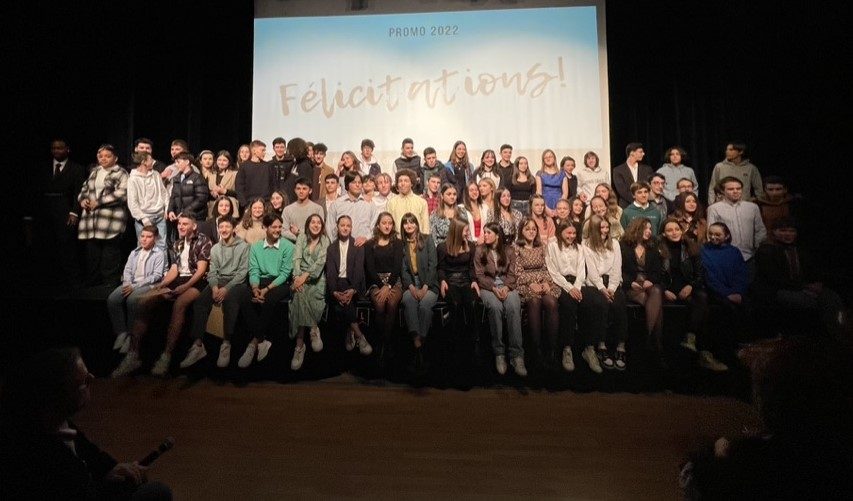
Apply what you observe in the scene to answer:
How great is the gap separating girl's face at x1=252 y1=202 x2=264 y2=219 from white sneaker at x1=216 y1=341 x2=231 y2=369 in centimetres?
108

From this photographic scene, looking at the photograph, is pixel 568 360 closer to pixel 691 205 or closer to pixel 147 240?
pixel 691 205

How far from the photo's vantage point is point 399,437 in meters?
2.52

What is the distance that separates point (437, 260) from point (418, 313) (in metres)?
0.51

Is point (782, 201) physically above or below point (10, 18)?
below

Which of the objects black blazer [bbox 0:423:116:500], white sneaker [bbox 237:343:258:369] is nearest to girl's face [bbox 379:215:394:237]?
white sneaker [bbox 237:343:258:369]

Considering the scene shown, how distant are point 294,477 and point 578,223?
9.91ft

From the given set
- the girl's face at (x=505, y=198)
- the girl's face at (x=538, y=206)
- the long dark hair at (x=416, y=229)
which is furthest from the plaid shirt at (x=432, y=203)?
the girl's face at (x=538, y=206)

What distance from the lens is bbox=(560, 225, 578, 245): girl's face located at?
379cm

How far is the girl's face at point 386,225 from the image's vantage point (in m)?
3.85

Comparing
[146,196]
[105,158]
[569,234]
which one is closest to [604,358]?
[569,234]

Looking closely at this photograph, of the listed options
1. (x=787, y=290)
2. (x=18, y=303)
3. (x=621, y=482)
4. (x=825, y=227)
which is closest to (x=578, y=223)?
(x=787, y=290)

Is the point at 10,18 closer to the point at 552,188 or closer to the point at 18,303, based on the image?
the point at 18,303

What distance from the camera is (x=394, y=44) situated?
519cm

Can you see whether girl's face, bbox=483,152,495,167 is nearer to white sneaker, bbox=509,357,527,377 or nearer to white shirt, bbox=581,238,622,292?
white shirt, bbox=581,238,622,292
